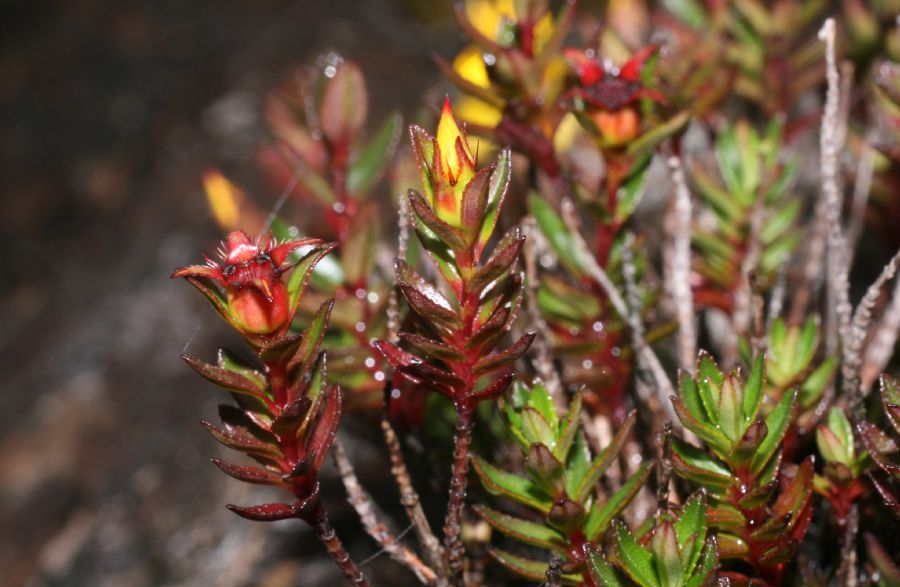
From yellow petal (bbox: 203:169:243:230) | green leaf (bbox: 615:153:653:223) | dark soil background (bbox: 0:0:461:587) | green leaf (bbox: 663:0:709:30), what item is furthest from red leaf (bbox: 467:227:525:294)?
green leaf (bbox: 663:0:709:30)

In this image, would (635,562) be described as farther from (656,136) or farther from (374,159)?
(374,159)

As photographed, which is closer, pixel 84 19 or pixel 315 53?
pixel 315 53

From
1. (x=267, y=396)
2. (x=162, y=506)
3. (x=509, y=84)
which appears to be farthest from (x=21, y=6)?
(x=267, y=396)

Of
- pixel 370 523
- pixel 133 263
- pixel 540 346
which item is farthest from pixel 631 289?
pixel 133 263

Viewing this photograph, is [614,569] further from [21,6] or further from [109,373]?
[21,6]

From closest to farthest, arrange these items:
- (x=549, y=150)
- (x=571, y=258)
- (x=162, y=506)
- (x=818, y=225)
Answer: (x=549, y=150), (x=571, y=258), (x=818, y=225), (x=162, y=506)

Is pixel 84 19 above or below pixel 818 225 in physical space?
above

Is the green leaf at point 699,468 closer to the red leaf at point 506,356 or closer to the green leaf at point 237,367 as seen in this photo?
the red leaf at point 506,356

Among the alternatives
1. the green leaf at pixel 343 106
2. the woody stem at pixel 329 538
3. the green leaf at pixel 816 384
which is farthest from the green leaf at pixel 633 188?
the woody stem at pixel 329 538
